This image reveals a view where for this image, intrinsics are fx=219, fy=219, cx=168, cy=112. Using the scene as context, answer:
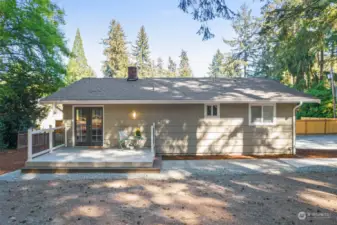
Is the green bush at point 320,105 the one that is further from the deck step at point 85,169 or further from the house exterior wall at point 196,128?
the deck step at point 85,169

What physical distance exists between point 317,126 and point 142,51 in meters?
27.2

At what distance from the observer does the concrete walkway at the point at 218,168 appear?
586 cm

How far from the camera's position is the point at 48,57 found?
1062 cm

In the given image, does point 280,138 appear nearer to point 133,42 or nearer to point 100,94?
point 100,94

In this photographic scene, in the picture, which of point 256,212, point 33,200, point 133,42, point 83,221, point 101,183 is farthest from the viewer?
point 133,42

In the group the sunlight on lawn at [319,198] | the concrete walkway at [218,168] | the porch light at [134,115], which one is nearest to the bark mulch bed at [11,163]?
the concrete walkway at [218,168]

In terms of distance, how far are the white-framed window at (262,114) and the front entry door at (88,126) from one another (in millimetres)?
6059

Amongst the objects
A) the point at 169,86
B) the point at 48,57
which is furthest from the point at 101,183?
the point at 48,57

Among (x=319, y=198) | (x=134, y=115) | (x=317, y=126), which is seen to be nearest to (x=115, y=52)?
(x=134, y=115)

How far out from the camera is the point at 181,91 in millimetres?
9250

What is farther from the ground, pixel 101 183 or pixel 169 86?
pixel 169 86

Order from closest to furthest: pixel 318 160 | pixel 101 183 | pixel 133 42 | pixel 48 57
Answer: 1. pixel 101 183
2. pixel 318 160
3. pixel 48 57
4. pixel 133 42

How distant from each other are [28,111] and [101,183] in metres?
8.33

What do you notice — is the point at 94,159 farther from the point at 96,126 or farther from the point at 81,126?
the point at 81,126
